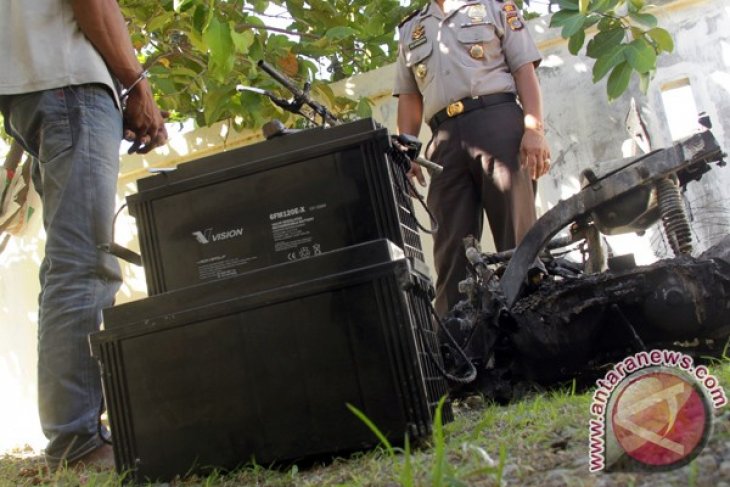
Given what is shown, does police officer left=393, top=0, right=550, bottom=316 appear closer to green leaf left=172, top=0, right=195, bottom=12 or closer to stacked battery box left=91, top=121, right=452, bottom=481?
green leaf left=172, top=0, right=195, bottom=12

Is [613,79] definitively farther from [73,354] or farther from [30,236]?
[30,236]

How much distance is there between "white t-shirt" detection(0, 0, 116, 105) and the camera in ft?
6.47

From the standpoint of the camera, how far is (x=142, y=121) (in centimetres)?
223

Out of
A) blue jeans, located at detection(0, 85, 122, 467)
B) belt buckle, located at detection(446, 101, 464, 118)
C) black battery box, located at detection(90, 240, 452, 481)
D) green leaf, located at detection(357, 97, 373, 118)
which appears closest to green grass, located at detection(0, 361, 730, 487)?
black battery box, located at detection(90, 240, 452, 481)

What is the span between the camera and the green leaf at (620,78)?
2793 millimetres

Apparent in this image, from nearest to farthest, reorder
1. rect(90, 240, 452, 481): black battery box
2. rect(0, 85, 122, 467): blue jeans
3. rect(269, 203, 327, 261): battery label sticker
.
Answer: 1. rect(90, 240, 452, 481): black battery box
2. rect(269, 203, 327, 261): battery label sticker
3. rect(0, 85, 122, 467): blue jeans

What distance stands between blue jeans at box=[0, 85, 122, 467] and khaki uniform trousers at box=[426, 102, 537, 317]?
131 cm

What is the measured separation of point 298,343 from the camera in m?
1.47

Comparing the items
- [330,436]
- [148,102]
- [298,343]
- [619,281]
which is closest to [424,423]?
[330,436]

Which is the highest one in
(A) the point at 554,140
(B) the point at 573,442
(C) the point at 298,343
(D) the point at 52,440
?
(A) the point at 554,140

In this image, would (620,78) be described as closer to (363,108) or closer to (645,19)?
(645,19)

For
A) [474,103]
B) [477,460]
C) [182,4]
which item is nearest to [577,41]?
[474,103]

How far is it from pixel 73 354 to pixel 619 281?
1472 mm

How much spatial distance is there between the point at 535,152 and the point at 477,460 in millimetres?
1725
